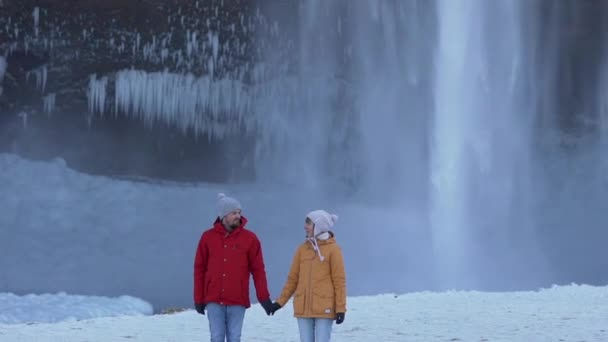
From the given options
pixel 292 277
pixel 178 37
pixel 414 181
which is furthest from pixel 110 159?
pixel 292 277

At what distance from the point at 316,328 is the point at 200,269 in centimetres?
99

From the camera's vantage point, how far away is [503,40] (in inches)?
1134

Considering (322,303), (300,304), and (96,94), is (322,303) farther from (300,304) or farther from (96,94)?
(96,94)

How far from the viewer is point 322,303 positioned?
6.45m

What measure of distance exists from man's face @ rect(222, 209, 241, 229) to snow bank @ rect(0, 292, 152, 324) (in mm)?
12766

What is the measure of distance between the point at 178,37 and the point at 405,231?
39.1 feet

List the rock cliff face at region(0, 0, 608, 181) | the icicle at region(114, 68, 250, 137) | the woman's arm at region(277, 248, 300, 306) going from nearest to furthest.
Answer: the woman's arm at region(277, 248, 300, 306) → the rock cliff face at region(0, 0, 608, 181) → the icicle at region(114, 68, 250, 137)

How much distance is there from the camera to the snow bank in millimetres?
19594

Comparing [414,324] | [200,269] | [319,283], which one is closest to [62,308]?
[414,324]

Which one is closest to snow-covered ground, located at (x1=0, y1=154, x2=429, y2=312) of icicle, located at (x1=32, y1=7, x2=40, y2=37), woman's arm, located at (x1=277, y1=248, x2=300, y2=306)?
icicle, located at (x1=32, y1=7, x2=40, y2=37)

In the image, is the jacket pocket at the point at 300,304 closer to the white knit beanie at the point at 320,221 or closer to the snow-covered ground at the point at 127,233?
the white knit beanie at the point at 320,221

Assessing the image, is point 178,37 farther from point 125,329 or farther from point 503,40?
point 125,329

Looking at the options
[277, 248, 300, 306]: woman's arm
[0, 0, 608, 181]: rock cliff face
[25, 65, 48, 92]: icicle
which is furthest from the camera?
[25, 65, 48, 92]: icicle

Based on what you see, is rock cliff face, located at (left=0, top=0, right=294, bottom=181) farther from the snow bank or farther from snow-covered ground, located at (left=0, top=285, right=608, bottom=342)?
snow-covered ground, located at (left=0, top=285, right=608, bottom=342)
